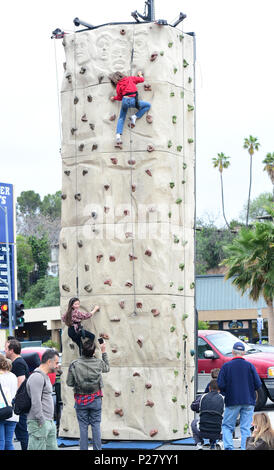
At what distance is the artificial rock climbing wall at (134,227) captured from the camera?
13.6 m

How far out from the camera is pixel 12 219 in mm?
56500

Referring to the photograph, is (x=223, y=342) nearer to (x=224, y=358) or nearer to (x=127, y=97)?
(x=224, y=358)

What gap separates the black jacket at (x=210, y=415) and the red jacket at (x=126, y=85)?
546 cm

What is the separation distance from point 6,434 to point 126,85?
620cm

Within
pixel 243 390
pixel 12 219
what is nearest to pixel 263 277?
pixel 243 390

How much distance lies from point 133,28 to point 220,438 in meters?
7.15

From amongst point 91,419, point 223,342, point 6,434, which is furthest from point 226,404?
point 223,342

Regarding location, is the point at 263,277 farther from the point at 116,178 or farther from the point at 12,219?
the point at 12,219

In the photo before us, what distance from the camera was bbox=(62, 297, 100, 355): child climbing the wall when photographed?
45.1 feet

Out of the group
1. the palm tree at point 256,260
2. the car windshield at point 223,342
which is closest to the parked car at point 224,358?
the car windshield at point 223,342

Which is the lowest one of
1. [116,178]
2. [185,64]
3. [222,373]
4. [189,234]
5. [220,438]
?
[220,438]

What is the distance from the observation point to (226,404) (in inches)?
455

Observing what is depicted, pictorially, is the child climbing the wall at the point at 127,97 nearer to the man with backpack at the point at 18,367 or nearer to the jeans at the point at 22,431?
the man with backpack at the point at 18,367

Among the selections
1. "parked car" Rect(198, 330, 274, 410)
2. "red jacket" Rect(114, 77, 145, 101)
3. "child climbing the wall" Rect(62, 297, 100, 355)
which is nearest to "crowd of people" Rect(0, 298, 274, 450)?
"child climbing the wall" Rect(62, 297, 100, 355)
